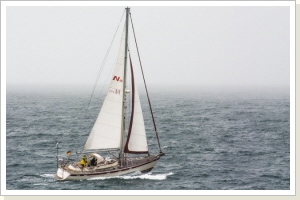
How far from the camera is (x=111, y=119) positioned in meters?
29.9

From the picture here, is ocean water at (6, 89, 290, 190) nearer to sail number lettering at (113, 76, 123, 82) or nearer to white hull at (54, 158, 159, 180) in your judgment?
white hull at (54, 158, 159, 180)

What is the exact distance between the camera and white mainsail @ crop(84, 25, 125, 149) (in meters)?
29.1

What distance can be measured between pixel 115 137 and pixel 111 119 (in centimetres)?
170

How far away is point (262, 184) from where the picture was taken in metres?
29.7

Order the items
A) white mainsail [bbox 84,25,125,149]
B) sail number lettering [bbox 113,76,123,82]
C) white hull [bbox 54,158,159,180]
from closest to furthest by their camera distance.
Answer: sail number lettering [bbox 113,76,123,82] → white mainsail [bbox 84,25,125,149] → white hull [bbox 54,158,159,180]

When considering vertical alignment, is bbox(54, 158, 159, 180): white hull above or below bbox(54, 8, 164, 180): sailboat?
below

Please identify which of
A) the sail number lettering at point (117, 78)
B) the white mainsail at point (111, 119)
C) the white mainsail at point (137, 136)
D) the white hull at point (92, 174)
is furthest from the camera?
→ the white mainsail at point (137, 136)

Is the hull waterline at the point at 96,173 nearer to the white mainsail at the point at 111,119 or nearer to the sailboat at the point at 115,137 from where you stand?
the sailboat at the point at 115,137

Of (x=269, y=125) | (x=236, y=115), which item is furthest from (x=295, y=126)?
(x=236, y=115)

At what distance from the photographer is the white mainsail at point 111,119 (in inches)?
1146

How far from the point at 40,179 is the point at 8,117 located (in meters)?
41.8

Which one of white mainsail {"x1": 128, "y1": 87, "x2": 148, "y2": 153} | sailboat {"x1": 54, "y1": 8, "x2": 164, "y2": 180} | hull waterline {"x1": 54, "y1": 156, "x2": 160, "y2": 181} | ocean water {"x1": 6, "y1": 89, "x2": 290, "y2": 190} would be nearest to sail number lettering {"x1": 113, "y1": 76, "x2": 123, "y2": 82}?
sailboat {"x1": 54, "y1": 8, "x2": 164, "y2": 180}

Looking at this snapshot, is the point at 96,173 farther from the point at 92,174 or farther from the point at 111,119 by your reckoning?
the point at 111,119

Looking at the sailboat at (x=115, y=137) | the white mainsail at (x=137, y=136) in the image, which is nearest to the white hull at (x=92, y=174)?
the sailboat at (x=115, y=137)
